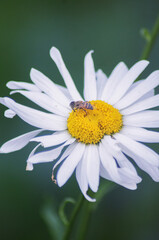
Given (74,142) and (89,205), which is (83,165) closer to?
(74,142)

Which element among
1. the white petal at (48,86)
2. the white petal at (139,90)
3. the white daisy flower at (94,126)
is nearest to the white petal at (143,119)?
the white daisy flower at (94,126)

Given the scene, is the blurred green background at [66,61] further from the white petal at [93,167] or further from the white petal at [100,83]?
the white petal at [93,167]

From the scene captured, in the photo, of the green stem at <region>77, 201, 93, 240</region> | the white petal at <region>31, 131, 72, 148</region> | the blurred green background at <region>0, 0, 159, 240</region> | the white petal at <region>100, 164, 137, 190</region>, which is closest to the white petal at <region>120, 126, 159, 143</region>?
the white petal at <region>100, 164, 137, 190</region>

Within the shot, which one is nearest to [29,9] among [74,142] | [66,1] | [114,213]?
[66,1]

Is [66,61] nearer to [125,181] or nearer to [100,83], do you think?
[100,83]

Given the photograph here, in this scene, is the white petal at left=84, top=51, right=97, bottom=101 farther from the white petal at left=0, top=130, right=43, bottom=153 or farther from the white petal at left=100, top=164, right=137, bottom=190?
the white petal at left=100, top=164, right=137, bottom=190
